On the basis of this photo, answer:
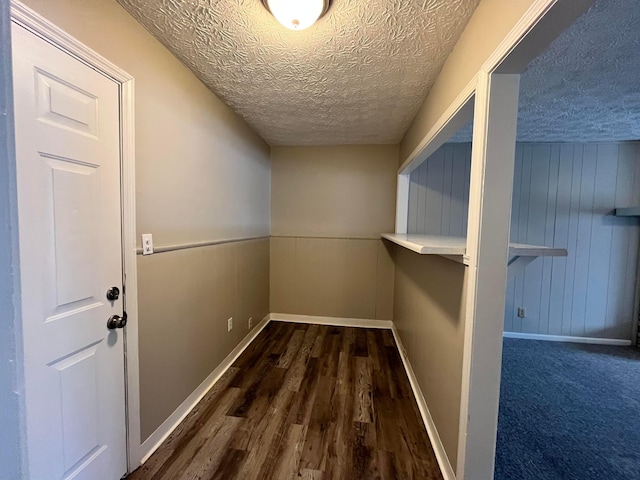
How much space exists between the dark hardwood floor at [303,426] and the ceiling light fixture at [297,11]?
90.2 inches

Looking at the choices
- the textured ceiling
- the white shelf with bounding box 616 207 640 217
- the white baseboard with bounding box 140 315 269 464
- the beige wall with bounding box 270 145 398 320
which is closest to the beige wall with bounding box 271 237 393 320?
the beige wall with bounding box 270 145 398 320

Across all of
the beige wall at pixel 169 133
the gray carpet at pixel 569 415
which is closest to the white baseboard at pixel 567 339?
the gray carpet at pixel 569 415

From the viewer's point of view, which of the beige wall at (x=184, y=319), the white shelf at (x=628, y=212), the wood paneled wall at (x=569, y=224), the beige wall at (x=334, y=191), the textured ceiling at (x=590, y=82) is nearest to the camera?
the textured ceiling at (x=590, y=82)

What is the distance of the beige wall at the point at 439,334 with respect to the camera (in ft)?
4.45

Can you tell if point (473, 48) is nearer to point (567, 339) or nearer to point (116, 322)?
point (116, 322)

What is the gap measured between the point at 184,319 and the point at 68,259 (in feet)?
2.84

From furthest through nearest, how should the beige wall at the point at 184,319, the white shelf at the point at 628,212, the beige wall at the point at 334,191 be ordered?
the beige wall at the point at 334,191, the white shelf at the point at 628,212, the beige wall at the point at 184,319

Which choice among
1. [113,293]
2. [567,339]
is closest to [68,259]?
[113,293]

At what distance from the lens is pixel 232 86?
6.67 ft

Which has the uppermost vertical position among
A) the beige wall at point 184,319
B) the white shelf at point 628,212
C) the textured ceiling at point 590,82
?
the textured ceiling at point 590,82

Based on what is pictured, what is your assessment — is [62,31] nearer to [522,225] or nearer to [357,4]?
[357,4]

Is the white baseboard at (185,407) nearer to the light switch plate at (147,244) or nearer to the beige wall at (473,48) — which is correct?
the light switch plate at (147,244)

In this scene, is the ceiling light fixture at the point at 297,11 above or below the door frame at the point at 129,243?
above

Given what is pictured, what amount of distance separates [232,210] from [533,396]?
2963 mm
